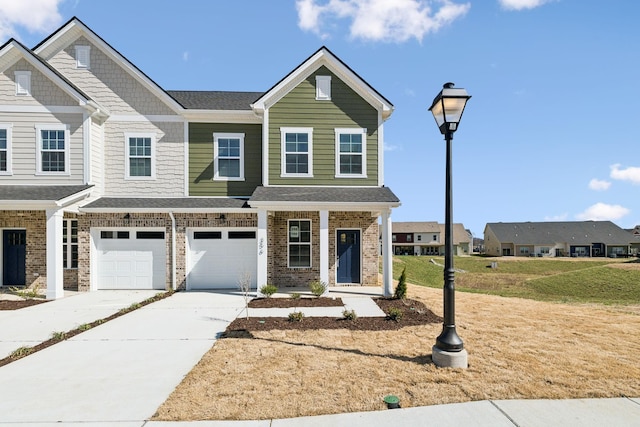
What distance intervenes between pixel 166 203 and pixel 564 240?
7061 centimetres

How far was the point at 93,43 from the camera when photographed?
44.1 feet

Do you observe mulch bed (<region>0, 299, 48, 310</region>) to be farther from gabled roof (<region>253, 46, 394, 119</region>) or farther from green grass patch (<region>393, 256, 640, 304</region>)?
green grass patch (<region>393, 256, 640, 304</region>)

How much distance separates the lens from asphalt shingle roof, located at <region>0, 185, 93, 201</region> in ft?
37.2

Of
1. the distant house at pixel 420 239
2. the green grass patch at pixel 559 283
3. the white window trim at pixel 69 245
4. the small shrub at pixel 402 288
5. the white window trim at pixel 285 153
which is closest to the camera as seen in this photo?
the small shrub at pixel 402 288

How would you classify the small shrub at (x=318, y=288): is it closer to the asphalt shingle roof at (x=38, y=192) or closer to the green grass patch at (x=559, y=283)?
the asphalt shingle roof at (x=38, y=192)

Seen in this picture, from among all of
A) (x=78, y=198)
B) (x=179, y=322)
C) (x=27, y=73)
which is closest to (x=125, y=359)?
(x=179, y=322)

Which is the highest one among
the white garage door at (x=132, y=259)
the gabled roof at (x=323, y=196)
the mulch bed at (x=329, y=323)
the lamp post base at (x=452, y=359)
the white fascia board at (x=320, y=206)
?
the gabled roof at (x=323, y=196)

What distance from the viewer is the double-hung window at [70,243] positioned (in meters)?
13.2

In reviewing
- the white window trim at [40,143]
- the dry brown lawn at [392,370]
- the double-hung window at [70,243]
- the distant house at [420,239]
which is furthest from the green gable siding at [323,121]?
the distant house at [420,239]

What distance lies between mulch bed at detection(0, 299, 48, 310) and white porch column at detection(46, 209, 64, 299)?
46 cm

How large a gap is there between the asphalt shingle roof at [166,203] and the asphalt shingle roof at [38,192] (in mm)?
→ 780

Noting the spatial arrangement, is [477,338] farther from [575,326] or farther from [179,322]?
[179,322]

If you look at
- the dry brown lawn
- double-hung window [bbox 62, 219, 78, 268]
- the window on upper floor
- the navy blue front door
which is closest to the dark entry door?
double-hung window [bbox 62, 219, 78, 268]

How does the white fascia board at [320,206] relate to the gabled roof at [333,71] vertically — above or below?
below
